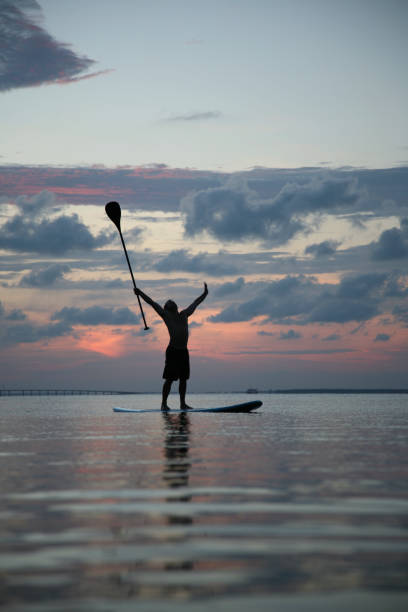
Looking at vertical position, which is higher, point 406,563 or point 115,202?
point 115,202

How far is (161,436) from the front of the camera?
13375mm

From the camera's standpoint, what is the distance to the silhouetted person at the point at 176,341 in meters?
21.4

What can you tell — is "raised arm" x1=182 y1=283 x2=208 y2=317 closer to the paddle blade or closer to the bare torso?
the bare torso

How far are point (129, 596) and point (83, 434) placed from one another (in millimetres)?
11409

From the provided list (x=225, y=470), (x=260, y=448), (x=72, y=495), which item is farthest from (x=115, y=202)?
(x=72, y=495)

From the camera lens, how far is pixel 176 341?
2175 centimetres

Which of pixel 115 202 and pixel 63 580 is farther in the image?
pixel 115 202

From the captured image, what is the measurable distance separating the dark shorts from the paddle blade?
5254 millimetres

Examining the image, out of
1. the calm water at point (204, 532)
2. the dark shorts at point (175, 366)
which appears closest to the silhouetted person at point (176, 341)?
the dark shorts at point (175, 366)

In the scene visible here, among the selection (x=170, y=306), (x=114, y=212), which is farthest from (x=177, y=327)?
(x=114, y=212)

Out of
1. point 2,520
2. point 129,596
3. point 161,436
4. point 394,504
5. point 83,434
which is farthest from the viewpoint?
point 83,434

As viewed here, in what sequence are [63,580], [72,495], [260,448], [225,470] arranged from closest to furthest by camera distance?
1. [63,580]
2. [72,495]
3. [225,470]
4. [260,448]

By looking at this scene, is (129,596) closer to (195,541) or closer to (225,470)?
(195,541)

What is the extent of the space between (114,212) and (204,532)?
67.4ft
